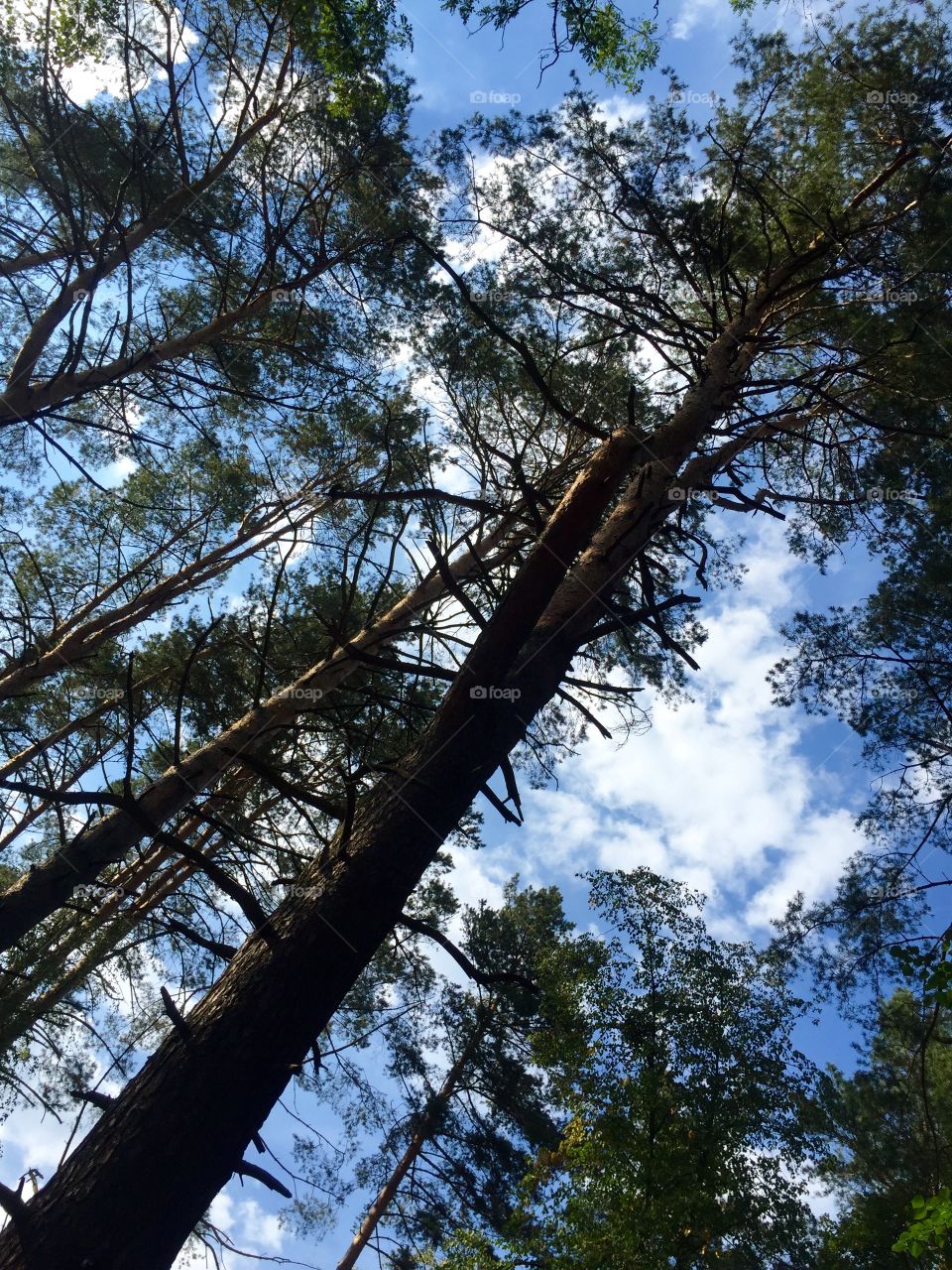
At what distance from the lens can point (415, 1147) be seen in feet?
34.7

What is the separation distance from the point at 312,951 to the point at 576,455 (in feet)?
19.2

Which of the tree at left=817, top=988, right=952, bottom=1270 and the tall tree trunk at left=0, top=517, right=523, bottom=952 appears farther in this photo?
the tree at left=817, top=988, right=952, bottom=1270

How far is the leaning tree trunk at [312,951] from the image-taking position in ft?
5.56

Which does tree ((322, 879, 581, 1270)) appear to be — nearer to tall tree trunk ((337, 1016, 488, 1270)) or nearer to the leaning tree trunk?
tall tree trunk ((337, 1016, 488, 1270))

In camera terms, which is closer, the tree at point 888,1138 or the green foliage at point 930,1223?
the green foliage at point 930,1223

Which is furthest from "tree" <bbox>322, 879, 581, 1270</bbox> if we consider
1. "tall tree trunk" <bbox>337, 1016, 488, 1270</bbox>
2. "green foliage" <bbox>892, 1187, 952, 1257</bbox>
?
"green foliage" <bbox>892, 1187, 952, 1257</bbox>

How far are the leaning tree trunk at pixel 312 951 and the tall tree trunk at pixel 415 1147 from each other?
Result: 823cm

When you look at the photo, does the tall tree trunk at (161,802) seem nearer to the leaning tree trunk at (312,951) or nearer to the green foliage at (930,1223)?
the leaning tree trunk at (312,951)

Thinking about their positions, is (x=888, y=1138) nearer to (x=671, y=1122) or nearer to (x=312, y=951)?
(x=671, y=1122)

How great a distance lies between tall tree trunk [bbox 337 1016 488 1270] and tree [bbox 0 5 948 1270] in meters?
5.79

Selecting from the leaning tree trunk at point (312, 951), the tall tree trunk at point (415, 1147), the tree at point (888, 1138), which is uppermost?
the tree at point (888, 1138)

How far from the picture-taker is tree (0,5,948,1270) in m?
1.89

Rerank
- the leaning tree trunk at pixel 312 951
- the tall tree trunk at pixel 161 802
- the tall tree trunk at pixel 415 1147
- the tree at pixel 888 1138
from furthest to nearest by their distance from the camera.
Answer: the tall tree trunk at pixel 415 1147
the tree at pixel 888 1138
the tall tree trunk at pixel 161 802
the leaning tree trunk at pixel 312 951

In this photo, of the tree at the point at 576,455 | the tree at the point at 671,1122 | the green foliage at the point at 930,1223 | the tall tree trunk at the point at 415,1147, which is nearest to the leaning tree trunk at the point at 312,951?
the tree at the point at 576,455
